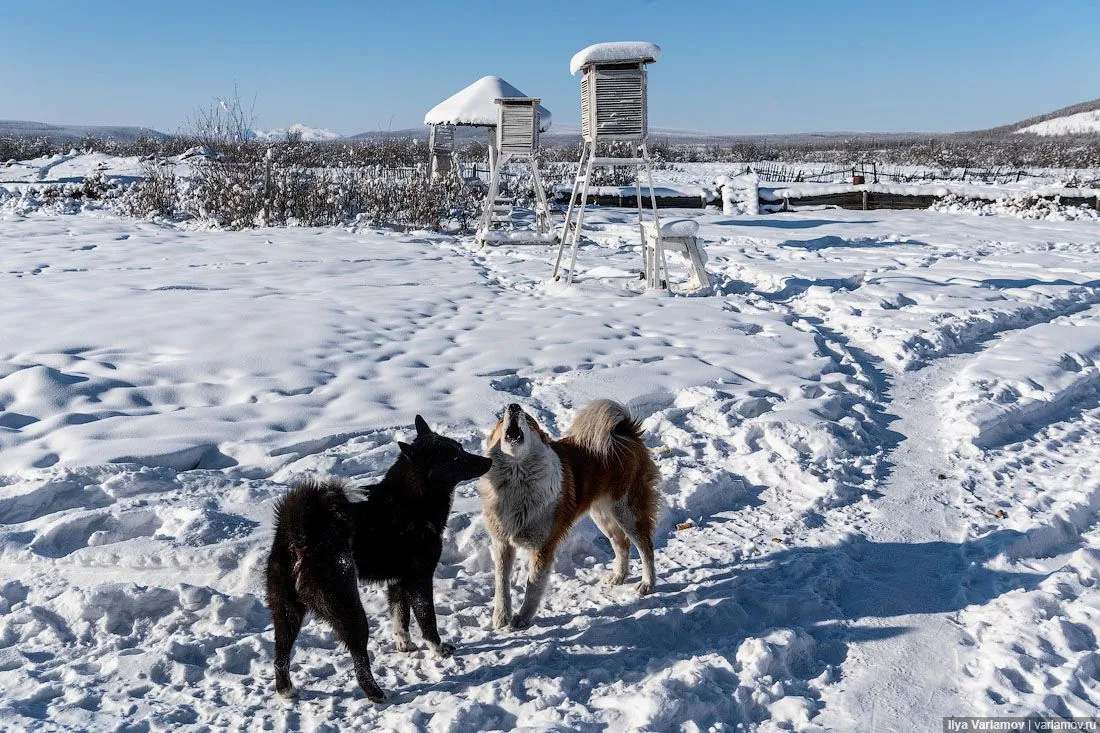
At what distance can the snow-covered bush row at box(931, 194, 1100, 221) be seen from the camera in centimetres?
2338

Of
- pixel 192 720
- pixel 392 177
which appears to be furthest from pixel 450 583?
pixel 392 177

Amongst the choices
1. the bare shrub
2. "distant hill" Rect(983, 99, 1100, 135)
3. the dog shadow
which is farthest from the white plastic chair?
"distant hill" Rect(983, 99, 1100, 135)

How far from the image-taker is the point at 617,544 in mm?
4547

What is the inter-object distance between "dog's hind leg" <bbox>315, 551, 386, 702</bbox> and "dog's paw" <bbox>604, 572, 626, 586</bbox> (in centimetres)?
155

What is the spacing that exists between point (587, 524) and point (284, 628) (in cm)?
228

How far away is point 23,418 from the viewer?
230 inches

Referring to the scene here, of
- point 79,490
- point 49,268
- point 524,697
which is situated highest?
point 49,268

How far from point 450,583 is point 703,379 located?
3.85 metres

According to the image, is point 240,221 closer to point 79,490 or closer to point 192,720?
point 79,490

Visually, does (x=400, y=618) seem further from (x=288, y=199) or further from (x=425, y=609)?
(x=288, y=199)

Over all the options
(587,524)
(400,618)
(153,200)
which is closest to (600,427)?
(587,524)

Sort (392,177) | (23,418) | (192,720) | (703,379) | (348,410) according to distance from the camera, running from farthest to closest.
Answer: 1. (392,177)
2. (703,379)
3. (348,410)
4. (23,418)
5. (192,720)

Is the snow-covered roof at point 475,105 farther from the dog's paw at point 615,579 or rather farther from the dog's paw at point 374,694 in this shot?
the dog's paw at point 374,694

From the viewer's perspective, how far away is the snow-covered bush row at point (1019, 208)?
23.4 meters
